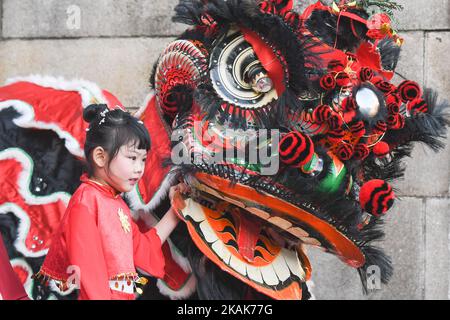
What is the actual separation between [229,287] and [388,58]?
0.73 m

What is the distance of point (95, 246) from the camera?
5.85 feet

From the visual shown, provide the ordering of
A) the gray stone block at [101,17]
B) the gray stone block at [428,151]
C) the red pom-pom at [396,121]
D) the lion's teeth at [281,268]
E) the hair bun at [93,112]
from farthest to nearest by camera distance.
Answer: the gray stone block at [101,17] → the gray stone block at [428,151] → the lion's teeth at [281,268] → the red pom-pom at [396,121] → the hair bun at [93,112]

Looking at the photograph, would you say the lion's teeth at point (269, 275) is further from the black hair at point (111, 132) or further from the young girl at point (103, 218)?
the black hair at point (111, 132)

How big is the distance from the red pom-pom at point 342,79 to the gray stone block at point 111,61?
1167 millimetres

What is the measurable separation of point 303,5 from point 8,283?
143 centimetres

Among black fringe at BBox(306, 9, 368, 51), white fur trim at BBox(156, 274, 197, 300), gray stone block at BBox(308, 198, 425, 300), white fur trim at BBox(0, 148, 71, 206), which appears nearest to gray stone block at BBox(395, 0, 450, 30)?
gray stone block at BBox(308, 198, 425, 300)

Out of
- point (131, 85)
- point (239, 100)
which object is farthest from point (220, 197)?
point (131, 85)

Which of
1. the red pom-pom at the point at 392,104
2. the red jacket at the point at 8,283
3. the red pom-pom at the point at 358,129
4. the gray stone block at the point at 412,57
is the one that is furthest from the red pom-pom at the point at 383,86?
the red jacket at the point at 8,283

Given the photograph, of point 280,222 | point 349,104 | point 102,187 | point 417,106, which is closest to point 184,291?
point 280,222

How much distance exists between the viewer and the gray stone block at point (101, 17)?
2.99 meters

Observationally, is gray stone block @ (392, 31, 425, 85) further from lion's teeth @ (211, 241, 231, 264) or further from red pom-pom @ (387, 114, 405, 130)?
lion's teeth @ (211, 241, 231, 264)

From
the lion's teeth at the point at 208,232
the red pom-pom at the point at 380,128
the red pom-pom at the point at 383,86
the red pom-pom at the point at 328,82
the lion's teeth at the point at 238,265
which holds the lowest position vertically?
the lion's teeth at the point at 238,265

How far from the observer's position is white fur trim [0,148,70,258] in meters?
2.16
